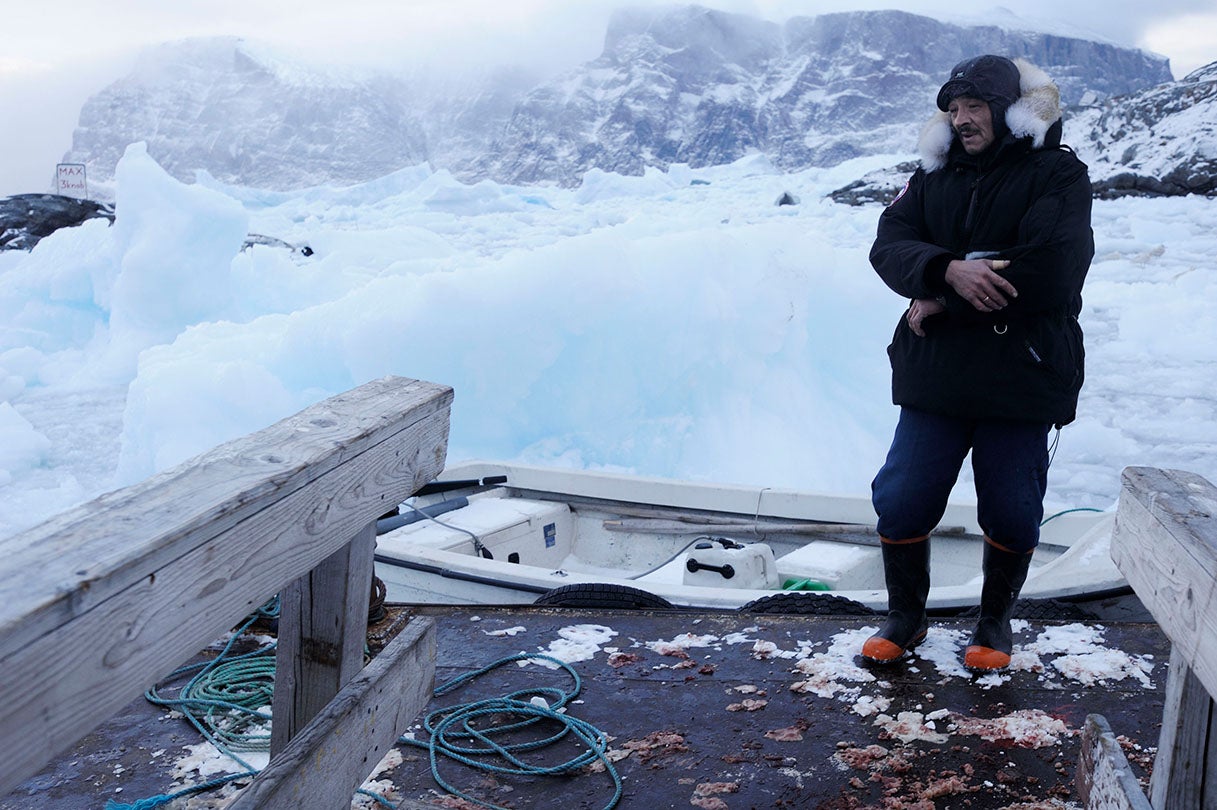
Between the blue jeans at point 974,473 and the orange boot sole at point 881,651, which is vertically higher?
the blue jeans at point 974,473

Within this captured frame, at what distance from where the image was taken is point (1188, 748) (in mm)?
1613

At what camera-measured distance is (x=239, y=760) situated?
251cm

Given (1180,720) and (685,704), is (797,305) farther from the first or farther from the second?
(1180,720)

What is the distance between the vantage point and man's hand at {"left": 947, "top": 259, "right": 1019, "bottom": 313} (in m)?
2.52

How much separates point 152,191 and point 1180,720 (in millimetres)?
13499

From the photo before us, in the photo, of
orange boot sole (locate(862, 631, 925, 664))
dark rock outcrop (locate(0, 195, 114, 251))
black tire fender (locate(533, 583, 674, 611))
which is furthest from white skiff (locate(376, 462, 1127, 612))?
dark rock outcrop (locate(0, 195, 114, 251))

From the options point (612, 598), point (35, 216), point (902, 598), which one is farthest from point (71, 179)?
point (902, 598)

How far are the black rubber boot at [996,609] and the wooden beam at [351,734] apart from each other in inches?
63.6

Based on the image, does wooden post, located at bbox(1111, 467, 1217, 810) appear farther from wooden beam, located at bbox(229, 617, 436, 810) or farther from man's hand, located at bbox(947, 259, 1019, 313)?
wooden beam, located at bbox(229, 617, 436, 810)

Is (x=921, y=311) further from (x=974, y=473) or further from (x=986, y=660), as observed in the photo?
(x=986, y=660)

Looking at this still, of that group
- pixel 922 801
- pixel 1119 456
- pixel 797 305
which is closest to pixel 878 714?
pixel 922 801

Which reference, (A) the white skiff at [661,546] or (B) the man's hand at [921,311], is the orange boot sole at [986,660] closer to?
(A) the white skiff at [661,546]

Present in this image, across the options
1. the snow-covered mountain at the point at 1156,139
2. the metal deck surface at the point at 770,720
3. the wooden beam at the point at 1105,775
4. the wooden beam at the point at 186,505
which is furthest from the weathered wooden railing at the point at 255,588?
the snow-covered mountain at the point at 1156,139

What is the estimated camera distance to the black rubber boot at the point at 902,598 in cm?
294
